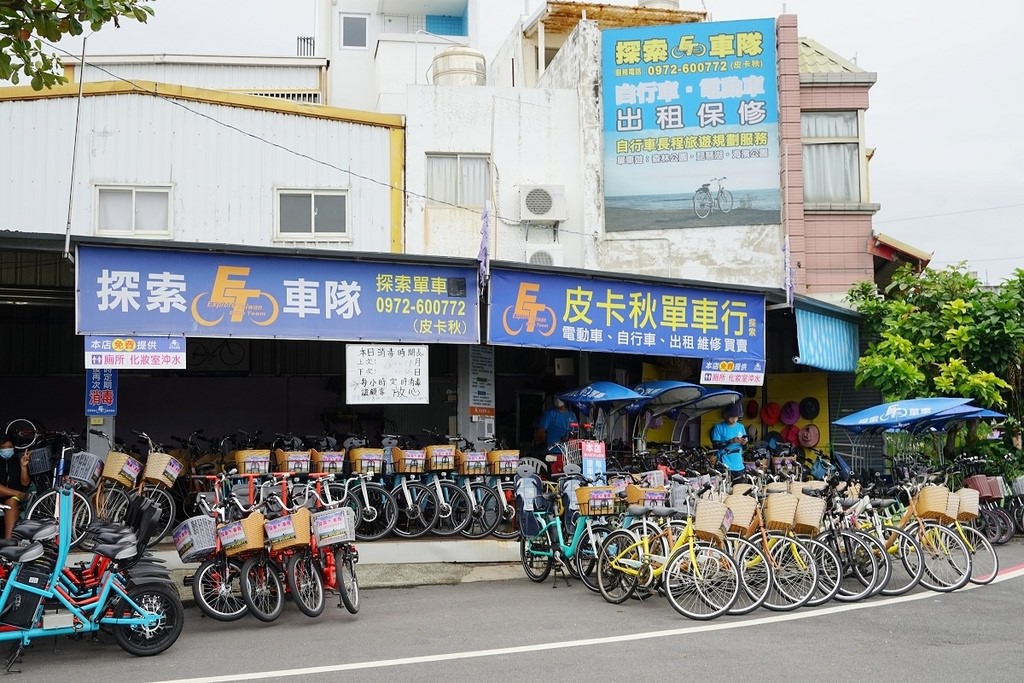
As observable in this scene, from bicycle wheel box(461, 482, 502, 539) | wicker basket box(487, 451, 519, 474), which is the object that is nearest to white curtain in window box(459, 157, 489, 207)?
wicker basket box(487, 451, 519, 474)

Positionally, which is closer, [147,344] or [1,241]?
[1,241]

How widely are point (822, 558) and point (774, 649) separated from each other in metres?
2.47

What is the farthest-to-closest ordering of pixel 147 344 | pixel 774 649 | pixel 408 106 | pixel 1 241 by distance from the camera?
1. pixel 408 106
2. pixel 147 344
3. pixel 1 241
4. pixel 774 649

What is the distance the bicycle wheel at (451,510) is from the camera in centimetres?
1404

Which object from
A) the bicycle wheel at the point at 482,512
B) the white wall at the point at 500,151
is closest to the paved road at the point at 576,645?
the bicycle wheel at the point at 482,512

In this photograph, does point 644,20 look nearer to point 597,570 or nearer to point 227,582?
point 597,570

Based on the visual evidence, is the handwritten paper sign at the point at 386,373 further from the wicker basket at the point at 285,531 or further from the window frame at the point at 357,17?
the window frame at the point at 357,17

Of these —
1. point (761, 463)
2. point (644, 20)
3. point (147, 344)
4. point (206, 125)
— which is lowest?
point (761, 463)

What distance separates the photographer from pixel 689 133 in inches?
813

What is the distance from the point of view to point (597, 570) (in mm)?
11438

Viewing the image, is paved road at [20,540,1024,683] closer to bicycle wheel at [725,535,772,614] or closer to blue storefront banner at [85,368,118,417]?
bicycle wheel at [725,535,772,614]

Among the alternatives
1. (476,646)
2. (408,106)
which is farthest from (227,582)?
(408,106)

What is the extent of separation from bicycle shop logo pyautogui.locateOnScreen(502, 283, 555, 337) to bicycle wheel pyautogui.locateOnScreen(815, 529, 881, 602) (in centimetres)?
517

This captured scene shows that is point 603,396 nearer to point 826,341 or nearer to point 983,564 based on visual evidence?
point 826,341
